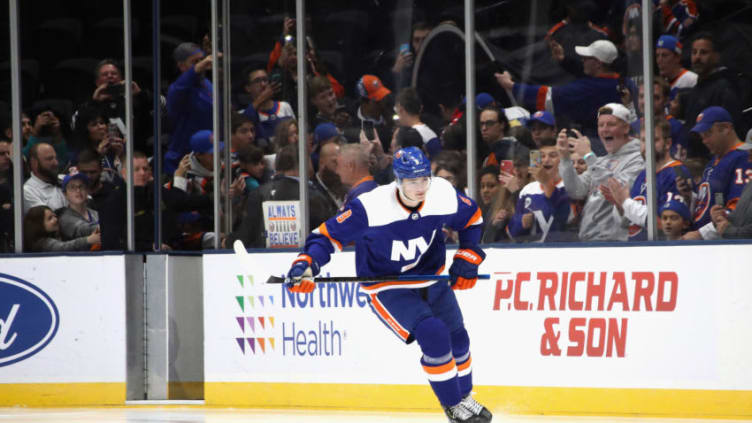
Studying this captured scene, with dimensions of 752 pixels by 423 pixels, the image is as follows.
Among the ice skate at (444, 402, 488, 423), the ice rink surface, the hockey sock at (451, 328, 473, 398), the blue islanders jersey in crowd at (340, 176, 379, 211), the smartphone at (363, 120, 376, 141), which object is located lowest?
the ice rink surface

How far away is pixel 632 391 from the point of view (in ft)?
19.4

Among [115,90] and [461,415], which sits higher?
[115,90]

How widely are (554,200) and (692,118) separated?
94 cm

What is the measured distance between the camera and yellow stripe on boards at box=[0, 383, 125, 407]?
23.7ft

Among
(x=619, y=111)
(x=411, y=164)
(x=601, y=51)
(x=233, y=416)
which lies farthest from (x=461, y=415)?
(x=601, y=51)

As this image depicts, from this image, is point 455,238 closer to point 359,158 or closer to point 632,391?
point 359,158

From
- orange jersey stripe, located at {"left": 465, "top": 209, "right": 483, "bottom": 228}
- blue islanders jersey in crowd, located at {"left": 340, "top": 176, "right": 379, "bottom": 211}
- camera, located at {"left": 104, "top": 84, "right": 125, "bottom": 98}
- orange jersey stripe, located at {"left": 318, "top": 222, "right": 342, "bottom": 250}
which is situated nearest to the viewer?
orange jersey stripe, located at {"left": 318, "top": 222, "right": 342, "bottom": 250}

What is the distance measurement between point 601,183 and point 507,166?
1.98ft

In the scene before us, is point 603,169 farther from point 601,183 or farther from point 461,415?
point 461,415

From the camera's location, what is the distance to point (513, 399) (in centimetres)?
624

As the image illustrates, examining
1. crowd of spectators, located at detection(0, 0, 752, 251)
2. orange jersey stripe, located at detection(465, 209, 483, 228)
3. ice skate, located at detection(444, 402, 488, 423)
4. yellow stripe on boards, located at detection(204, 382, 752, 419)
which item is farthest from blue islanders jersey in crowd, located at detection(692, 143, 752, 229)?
ice skate, located at detection(444, 402, 488, 423)

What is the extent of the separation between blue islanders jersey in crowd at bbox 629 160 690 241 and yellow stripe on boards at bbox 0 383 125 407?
3550 millimetres

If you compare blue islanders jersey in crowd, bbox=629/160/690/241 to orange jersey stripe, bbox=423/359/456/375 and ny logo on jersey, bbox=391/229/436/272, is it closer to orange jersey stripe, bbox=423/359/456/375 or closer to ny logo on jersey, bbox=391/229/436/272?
ny logo on jersey, bbox=391/229/436/272

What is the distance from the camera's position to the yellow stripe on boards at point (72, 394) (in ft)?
23.7
